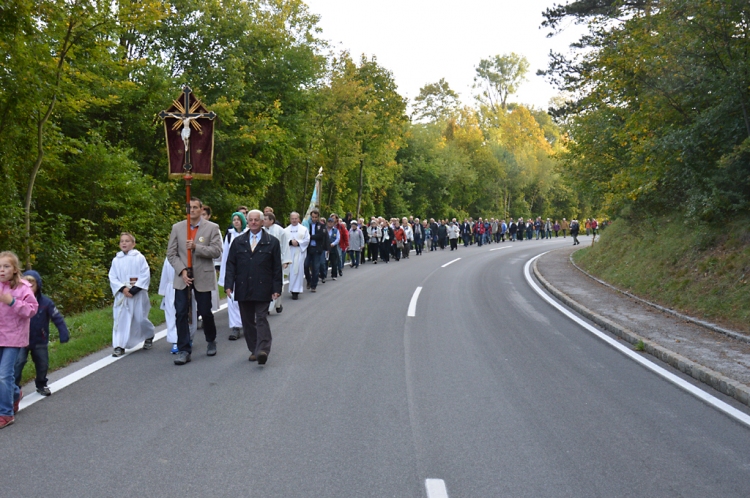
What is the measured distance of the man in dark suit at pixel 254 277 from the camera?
7781 mm

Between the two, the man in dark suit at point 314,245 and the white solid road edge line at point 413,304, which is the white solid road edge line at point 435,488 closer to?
the white solid road edge line at point 413,304

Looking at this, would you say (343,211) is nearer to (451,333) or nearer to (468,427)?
(451,333)

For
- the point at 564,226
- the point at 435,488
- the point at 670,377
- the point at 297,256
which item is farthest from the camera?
the point at 564,226

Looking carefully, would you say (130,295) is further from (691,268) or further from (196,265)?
(691,268)

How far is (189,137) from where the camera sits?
955 cm

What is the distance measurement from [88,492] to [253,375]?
10.5 ft

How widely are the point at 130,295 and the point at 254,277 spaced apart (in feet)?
6.29

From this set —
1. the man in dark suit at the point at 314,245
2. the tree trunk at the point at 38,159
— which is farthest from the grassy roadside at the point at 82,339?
the man in dark suit at the point at 314,245

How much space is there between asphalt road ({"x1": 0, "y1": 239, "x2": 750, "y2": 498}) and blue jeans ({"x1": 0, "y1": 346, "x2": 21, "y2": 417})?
22cm

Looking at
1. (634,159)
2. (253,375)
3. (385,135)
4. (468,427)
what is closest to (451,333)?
(253,375)

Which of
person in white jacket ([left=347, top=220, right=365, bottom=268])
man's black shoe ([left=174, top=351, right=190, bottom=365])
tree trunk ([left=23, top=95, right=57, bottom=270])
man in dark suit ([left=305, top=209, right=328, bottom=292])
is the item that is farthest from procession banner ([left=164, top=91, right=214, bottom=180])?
person in white jacket ([left=347, top=220, right=365, bottom=268])

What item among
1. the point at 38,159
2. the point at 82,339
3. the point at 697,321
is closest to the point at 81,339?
the point at 82,339

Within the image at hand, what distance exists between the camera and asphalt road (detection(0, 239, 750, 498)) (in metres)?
4.27

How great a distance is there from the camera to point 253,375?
7207 mm
